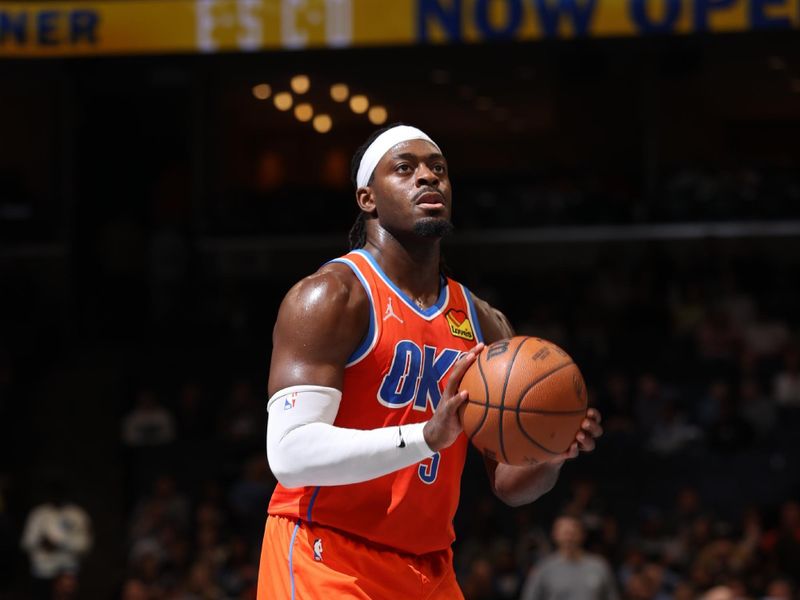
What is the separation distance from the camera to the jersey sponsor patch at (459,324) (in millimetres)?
4562

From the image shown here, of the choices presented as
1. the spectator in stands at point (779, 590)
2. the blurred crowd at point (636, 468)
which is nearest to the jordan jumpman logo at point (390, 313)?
the blurred crowd at point (636, 468)

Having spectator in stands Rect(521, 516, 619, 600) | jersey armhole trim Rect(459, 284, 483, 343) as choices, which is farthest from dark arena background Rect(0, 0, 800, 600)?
jersey armhole trim Rect(459, 284, 483, 343)

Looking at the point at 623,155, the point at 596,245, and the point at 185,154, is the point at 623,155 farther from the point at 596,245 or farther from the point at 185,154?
the point at 185,154

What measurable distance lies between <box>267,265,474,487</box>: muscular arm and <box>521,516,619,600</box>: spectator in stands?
18.5 ft

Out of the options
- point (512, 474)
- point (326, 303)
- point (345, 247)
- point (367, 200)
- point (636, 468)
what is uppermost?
point (367, 200)

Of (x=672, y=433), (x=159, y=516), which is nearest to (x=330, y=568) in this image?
(x=159, y=516)

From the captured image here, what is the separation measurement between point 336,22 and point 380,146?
674 centimetres

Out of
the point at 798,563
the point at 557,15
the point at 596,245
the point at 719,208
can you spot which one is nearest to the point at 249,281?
the point at 596,245

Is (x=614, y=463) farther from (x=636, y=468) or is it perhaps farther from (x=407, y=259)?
(x=407, y=259)

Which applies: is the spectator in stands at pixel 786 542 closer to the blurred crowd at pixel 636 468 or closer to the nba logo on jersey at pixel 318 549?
the blurred crowd at pixel 636 468

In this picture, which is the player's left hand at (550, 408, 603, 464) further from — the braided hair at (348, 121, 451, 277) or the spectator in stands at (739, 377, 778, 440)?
the spectator in stands at (739, 377, 778, 440)

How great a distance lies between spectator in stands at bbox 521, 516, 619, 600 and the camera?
9492mm

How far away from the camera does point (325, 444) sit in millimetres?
4012

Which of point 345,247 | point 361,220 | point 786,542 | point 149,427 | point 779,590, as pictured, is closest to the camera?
point 361,220
